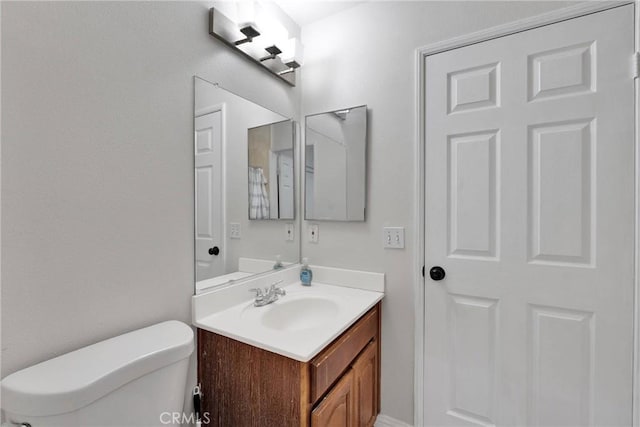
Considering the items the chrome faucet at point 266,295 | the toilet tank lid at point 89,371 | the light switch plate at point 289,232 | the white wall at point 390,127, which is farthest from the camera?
the light switch plate at point 289,232

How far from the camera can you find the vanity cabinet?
950mm

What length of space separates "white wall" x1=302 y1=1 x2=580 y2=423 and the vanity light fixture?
0.91 feet

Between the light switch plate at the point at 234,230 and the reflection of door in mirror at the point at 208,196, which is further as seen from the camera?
the light switch plate at the point at 234,230

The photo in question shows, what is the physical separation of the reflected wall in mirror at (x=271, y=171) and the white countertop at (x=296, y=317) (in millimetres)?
451

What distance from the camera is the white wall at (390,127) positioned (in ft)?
4.78

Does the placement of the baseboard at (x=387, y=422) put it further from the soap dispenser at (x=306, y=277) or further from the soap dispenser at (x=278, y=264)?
the soap dispenser at (x=278, y=264)

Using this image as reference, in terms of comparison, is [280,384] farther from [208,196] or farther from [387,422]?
[387,422]

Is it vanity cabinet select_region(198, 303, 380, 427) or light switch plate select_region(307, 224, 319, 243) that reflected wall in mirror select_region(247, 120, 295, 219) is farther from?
vanity cabinet select_region(198, 303, 380, 427)

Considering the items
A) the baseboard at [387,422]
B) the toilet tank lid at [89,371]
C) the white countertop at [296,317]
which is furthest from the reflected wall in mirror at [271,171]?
the baseboard at [387,422]

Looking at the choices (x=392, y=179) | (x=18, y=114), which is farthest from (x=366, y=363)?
(x=18, y=114)

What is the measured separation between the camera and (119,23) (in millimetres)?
934

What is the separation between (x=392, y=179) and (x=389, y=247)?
0.36m

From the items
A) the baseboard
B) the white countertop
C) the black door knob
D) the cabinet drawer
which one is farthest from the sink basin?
the baseboard

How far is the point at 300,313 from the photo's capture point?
146 centimetres
